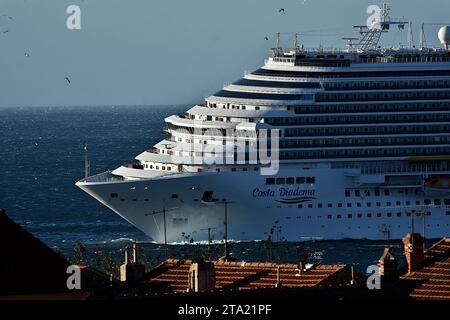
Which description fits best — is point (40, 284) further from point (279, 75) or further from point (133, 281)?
point (279, 75)

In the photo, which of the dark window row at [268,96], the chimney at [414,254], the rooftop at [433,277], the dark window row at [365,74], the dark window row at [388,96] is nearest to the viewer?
the rooftop at [433,277]

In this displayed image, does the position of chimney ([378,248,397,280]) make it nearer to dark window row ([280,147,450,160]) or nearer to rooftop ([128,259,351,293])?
rooftop ([128,259,351,293])

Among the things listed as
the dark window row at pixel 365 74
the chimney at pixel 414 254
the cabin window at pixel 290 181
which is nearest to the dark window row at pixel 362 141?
the cabin window at pixel 290 181

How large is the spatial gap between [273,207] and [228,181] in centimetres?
284

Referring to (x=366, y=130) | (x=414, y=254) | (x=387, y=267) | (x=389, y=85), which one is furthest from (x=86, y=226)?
(x=414, y=254)

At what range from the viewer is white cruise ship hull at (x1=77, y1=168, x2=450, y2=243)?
8856 centimetres

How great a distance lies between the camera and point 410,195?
9238cm

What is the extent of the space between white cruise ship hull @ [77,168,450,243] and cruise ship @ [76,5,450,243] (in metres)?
0.05

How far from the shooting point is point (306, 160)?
3588 inches

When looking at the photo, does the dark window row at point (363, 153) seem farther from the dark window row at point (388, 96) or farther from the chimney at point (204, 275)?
the chimney at point (204, 275)

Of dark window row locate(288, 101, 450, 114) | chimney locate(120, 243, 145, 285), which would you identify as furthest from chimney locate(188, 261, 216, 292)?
dark window row locate(288, 101, 450, 114)

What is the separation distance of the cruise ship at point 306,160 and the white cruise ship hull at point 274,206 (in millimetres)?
50

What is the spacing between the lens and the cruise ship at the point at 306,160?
3504 inches

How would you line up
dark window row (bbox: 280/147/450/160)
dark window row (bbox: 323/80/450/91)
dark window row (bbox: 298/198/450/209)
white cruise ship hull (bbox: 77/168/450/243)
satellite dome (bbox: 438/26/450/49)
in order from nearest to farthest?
white cruise ship hull (bbox: 77/168/450/243), dark window row (bbox: 298/198/450/209), dark window row (bbox: 280/147/450/160), dark window row (bbox: 323/80/450/91), satellite dome (bbox: 438/26/450/49)
